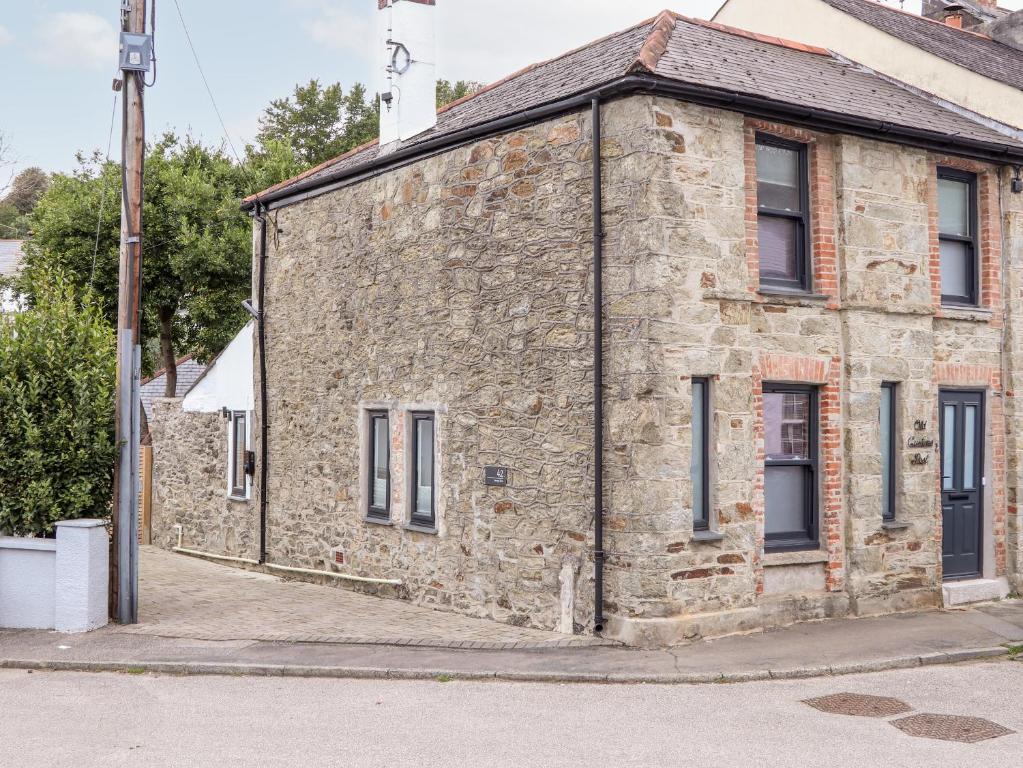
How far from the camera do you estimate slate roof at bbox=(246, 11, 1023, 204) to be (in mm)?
11305

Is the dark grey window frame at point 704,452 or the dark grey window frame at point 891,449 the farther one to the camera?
the dark grey window frame at point 891,449

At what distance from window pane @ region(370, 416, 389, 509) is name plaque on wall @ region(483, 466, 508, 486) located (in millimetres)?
2669

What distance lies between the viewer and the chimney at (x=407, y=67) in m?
14.7

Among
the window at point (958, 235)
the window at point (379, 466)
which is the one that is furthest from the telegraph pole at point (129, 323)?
the window at point (958, 235)

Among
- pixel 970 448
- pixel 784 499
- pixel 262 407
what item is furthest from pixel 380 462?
pixel 970 448

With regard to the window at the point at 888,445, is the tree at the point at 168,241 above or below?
above

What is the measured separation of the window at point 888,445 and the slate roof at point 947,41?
4833 mm

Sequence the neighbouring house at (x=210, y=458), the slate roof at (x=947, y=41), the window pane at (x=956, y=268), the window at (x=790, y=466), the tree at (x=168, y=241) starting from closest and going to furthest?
the window at (x=790, y=466) → the window pane at (x=956, y=268) → the slate roof at (x=947, y=41) → the neighbouring house at (x=210, y=458) → the tree at (x=168, y=241)

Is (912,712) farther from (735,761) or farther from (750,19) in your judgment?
(750,19)

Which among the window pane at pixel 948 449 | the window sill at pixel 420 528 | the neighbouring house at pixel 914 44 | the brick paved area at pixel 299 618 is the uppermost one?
the neighbouring house at pixel 914 44

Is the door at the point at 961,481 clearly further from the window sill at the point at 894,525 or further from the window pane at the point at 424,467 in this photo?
the window pane at the point at 424,467

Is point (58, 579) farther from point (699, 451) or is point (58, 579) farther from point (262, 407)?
point (699, 451)

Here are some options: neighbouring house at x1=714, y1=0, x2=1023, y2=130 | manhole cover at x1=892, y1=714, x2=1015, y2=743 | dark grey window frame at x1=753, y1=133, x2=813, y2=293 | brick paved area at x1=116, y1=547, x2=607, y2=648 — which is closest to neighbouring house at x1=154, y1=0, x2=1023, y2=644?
dark grey window frame at x1=753, y1=133, x2=813, y2=293

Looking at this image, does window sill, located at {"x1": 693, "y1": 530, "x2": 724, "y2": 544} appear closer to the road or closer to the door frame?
the road
